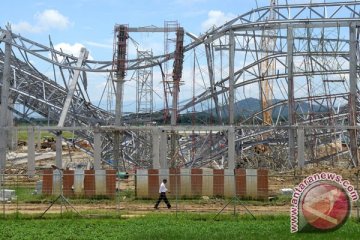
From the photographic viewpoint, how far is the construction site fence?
85.7 ft

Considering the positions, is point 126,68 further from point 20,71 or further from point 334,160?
point 334,160

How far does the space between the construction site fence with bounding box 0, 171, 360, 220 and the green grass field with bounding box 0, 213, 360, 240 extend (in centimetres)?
106

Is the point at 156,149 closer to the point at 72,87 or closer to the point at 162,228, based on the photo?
the point at 72,87

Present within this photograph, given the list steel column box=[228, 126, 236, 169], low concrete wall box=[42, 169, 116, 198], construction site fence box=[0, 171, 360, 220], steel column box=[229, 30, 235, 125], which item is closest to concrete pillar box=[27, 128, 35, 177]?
construction site fence box=[0, 171, 360, 220]

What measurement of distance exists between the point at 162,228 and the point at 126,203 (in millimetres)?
7943

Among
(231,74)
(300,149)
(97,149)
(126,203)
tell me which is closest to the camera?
(126,203)

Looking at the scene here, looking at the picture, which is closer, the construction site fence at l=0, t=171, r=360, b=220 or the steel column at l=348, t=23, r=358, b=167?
the construction site fence at l=0, t=171, r=360, b=220

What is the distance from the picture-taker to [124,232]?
68.5 feet

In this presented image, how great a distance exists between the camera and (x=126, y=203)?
29.3 metres

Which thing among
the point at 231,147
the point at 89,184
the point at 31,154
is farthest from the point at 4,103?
the point at 231,147

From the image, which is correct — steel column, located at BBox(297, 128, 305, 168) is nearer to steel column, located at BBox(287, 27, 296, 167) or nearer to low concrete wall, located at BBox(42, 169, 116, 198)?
steel column, located at BBox(287, 27, 296, 167)

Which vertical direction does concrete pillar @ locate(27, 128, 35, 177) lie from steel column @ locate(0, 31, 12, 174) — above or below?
below

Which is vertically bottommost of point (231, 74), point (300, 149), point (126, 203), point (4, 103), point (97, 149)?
point (126, 203)

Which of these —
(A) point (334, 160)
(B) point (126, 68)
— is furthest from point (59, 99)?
(A) point (334, 160)
